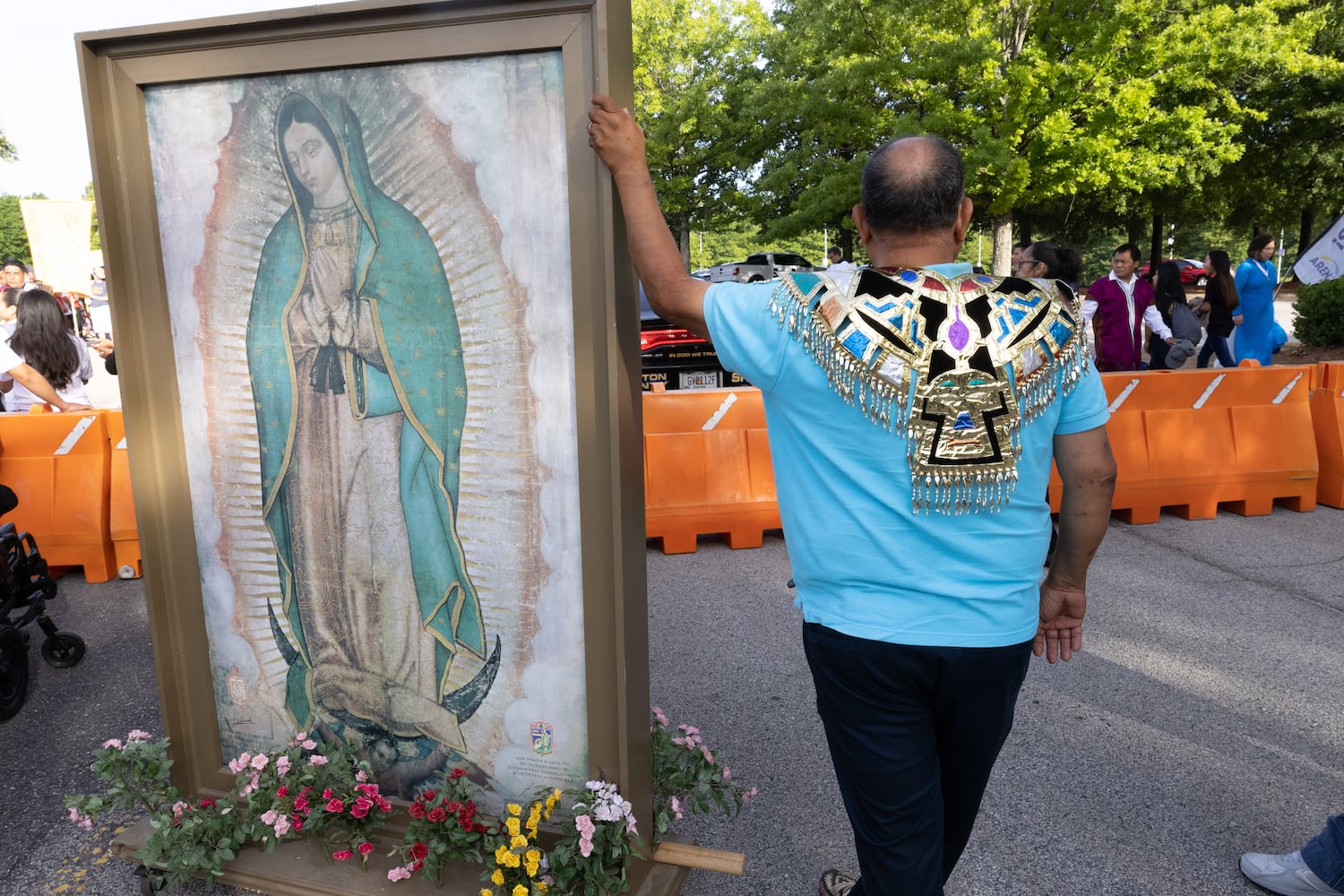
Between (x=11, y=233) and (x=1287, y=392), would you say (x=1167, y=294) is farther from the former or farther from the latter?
(x=11, y=233)

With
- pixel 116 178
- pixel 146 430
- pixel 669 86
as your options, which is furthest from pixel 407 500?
pixel 669 86

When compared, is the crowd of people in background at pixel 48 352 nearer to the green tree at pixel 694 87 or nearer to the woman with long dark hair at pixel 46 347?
the woman with long dark hair at pixel 46 347

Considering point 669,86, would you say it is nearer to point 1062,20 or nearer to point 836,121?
point 836,121

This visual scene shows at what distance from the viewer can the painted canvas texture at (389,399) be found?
7.66ft

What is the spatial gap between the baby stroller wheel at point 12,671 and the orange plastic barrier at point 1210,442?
6334 mm

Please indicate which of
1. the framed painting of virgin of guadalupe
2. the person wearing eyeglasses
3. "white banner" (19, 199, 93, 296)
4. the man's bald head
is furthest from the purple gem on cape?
"white banner" (19, 199, 93, 296)

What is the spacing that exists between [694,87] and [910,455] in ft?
99.2

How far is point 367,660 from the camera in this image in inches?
105

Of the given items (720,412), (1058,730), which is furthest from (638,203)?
(720,412)

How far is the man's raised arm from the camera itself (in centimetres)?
206

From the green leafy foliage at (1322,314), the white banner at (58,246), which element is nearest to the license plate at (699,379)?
the green leafy foliage at (1322,314)

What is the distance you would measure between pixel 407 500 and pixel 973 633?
150cm

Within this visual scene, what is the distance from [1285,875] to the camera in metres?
2.84

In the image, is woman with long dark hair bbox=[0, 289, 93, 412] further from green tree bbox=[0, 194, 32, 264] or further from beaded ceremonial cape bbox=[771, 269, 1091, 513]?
green tree bbox=[0, 194, 32, 264]
